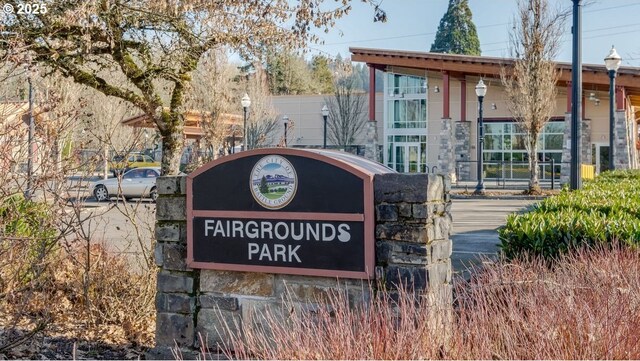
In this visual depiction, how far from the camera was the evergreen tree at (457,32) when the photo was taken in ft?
206

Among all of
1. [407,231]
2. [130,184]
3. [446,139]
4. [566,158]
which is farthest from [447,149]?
[407,231]

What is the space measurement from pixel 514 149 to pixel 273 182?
3652 centimetres

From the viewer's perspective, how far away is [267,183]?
475cm

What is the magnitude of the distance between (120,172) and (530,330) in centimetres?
482

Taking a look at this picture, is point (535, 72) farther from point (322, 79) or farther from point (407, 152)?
point (322, 79)

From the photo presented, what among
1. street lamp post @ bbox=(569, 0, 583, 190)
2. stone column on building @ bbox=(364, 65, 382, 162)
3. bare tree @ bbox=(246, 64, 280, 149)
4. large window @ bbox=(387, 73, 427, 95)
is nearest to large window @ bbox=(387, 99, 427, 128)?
large window @ bbox=(387, 73, 427, 95)

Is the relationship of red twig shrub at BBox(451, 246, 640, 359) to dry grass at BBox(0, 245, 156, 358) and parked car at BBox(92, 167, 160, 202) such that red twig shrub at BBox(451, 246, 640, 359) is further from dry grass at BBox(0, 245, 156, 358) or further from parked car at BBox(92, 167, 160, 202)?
parked car at BBox(92, 167, 160, 202)

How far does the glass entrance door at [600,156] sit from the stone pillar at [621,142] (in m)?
2.91

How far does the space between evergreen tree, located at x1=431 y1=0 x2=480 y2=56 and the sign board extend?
6010cm

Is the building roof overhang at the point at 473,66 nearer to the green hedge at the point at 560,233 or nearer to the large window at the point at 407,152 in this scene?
the large window at the point at 407,152

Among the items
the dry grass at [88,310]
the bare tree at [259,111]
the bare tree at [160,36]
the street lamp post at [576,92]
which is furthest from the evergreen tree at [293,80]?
the dry grass at [88,310]

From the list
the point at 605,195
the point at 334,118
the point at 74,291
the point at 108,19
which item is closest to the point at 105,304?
the point at 74,291

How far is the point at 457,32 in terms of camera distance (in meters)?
63.0

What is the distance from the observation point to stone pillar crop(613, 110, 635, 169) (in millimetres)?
32562
